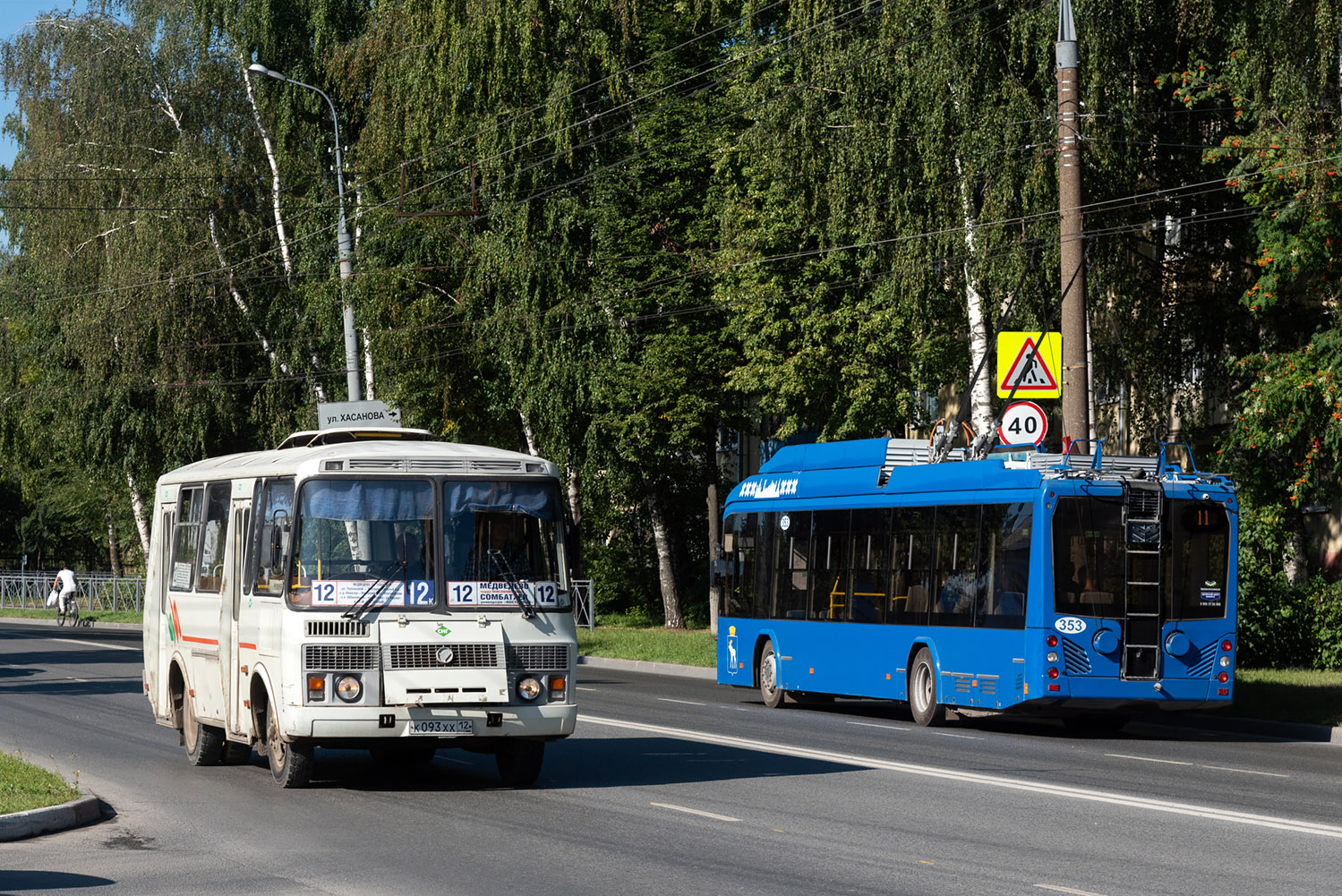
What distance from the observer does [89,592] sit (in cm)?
6475

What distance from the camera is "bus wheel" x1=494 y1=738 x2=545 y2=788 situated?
1359 cm

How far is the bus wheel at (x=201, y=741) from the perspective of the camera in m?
15.2

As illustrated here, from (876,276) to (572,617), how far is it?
18.3 m

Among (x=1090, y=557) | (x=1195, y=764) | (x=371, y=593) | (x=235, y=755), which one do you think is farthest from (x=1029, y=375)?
(x=371, y=593)

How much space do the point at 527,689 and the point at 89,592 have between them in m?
55.6

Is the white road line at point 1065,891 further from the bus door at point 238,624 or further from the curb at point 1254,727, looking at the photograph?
the curb at point 1254,727

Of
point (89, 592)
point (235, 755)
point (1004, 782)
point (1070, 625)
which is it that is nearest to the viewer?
point (1004, 782)

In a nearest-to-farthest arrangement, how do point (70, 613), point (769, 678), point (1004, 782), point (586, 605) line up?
point (1004, 782)
point (769, 678)
point (586, 605)
point (70, 613)

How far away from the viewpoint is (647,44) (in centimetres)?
3956

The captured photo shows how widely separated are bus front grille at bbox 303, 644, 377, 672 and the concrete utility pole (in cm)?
1022

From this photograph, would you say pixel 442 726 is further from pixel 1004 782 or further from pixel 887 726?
pixel 887 726

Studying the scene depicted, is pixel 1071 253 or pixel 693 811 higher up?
pixel 1071 253

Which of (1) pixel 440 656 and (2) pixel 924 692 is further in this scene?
(2) pixel 924 692

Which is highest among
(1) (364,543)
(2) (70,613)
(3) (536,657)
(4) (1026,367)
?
(4) (1026,367)
